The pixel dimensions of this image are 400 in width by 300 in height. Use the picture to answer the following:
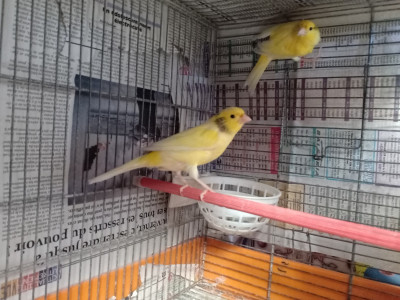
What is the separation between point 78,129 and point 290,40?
777 millimetres

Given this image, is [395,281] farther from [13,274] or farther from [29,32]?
[29,32]

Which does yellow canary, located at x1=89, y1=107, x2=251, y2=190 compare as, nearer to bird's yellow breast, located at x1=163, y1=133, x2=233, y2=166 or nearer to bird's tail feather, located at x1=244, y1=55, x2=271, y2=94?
bird's yellow breast, located at x1=163, y1=133, x2=233, y2=166

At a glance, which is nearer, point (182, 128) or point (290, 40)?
point (290, 40)

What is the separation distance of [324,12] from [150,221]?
1.09 m

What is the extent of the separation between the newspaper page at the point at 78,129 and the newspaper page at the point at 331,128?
1.25 ft

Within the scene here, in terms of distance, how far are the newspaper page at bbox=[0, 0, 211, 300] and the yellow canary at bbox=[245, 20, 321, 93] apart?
0.37m

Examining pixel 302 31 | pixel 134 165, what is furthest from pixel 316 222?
pixel 302 31

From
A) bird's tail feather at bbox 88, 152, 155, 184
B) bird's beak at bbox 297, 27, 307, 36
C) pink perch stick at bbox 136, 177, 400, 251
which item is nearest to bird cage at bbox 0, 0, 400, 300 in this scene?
pink perch stick at bbox 136, 177, 400, 251

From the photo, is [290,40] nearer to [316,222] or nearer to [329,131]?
[329,131]

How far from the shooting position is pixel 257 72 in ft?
4.39

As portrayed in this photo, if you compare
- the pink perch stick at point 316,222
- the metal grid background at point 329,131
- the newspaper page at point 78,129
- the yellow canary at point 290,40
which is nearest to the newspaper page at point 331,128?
the metal grid background at point 329,131

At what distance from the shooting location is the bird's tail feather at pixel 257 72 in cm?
129

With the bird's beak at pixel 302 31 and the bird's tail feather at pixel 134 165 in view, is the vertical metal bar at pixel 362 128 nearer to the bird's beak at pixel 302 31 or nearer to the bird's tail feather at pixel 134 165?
the bird's beak at pixel 302 31

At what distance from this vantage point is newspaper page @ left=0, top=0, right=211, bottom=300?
34.4 inches
